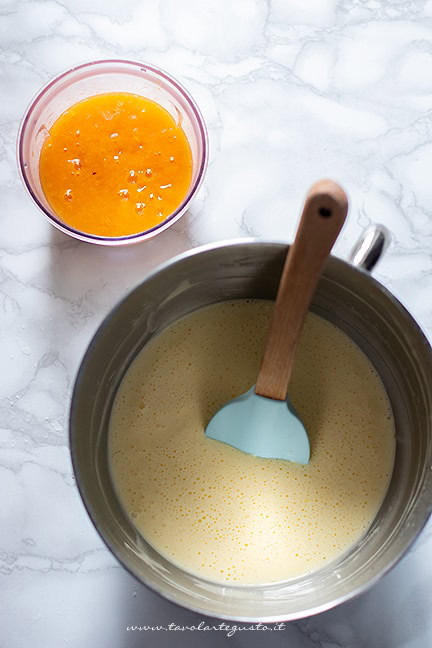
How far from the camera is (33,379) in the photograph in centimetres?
127

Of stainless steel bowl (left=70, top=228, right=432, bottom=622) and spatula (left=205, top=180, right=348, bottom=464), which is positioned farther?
stainless steel bowl (left=70, top=228, right=432, bottom=622)

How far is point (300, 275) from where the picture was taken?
0.94 meters

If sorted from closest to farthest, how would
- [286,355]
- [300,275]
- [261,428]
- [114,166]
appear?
[300,275]
[286,355]
[261,428]
[114,166]

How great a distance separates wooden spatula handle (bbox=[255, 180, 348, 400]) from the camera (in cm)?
84

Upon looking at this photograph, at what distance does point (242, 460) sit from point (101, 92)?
2.26 feet

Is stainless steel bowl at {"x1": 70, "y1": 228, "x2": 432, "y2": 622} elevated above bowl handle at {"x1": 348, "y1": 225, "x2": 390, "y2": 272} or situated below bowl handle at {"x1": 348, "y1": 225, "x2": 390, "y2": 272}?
below

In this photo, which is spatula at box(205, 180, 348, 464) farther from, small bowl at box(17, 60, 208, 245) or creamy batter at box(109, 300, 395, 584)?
small bowl at box(17, 60, 208, 245)

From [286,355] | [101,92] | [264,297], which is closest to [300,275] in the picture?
[286,355]

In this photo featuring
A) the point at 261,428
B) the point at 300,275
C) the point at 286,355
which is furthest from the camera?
the point at 261,428

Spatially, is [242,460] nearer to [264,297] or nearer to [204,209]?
[264,297]

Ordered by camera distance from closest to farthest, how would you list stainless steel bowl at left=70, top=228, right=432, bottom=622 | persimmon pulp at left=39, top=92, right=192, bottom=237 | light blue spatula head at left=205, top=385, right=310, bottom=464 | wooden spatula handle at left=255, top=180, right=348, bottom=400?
wooden spatula handle at left=255, top=180, right=348, bottom=400 < stainless steel bowl at left=70, top=228, right=432, bottom=622 < light blue spatula head at left=205, top=385, right=310, bottom=464 < persimmon pulp at left=39, top=92, right=192, bottom=237

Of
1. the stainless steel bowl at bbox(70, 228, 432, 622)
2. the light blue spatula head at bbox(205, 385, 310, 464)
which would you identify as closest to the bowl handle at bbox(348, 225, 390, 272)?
the stainless steel bowl at bbox(70, 228, 432, 622)

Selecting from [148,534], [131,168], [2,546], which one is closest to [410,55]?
[131,168]

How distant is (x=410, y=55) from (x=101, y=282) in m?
0.70
